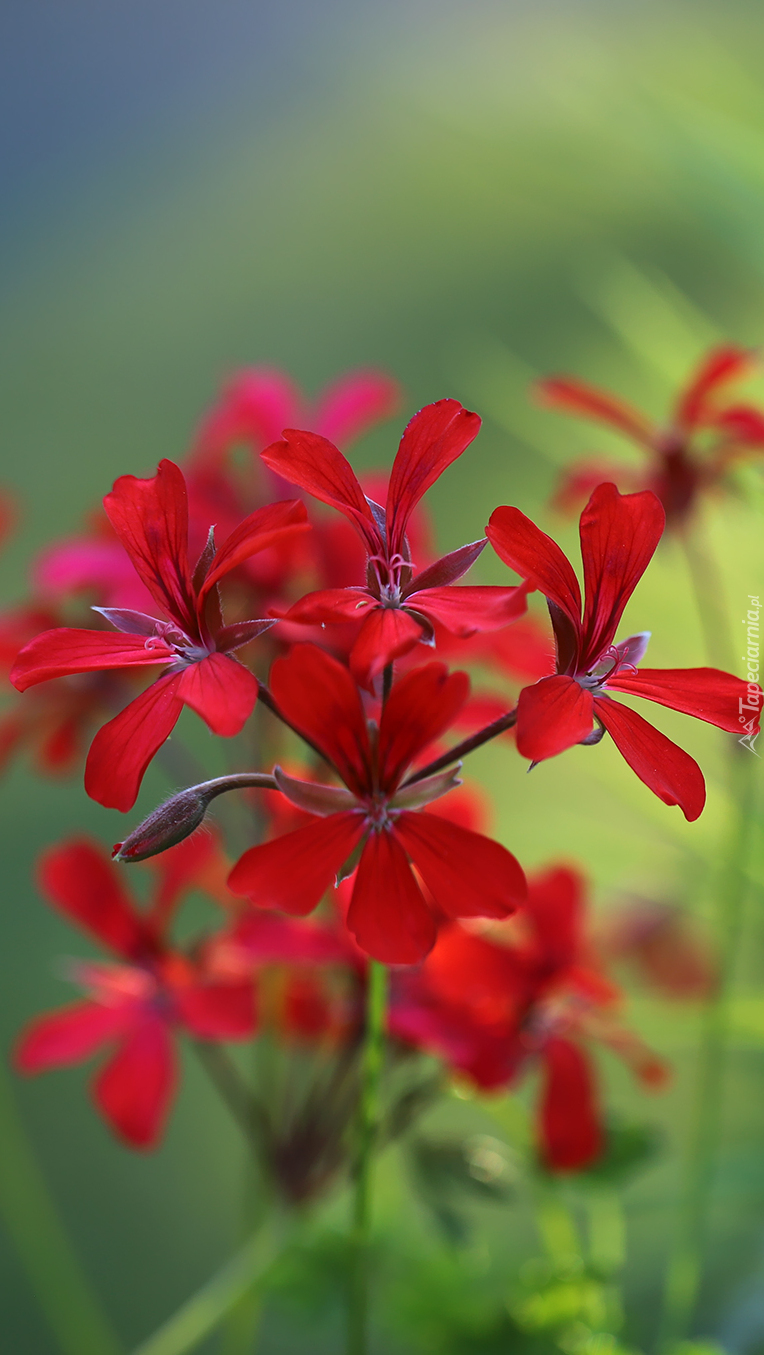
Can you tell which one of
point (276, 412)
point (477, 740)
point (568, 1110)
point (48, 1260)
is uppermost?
point (276, 412)

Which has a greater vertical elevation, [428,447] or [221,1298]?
[428,447]

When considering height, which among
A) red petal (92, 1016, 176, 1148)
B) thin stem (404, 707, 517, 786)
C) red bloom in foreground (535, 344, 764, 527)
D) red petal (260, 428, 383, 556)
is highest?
red bloom in foreground (535, 344, 764, 527)

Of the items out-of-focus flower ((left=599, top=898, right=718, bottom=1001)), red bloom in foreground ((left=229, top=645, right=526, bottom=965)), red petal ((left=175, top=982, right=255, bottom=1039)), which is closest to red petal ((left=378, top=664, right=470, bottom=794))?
red bloom in foreground ((left=229, top=645, right=526, bottom=965))

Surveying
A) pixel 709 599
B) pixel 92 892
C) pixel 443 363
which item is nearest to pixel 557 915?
pixel 92 892

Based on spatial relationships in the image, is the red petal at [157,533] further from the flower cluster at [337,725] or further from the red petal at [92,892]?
the red petal at [92,892]

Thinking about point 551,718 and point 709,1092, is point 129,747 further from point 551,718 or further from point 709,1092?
point 709,1092

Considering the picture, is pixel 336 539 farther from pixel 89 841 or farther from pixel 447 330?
pixel 447 330

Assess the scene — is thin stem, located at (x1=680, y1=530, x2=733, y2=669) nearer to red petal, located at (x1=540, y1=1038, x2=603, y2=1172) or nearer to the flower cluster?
the flower cluster
